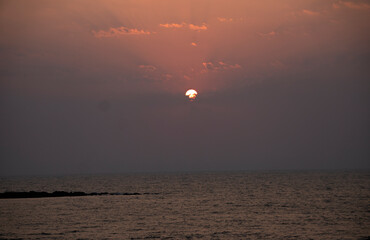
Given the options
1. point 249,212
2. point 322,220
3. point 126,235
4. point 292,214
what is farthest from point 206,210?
point 126,235

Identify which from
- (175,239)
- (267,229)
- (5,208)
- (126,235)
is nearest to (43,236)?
(126,235)

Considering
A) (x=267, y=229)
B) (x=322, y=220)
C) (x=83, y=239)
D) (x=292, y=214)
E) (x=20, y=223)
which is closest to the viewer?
(x=83, y=239)

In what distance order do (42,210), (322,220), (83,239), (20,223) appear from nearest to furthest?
(83,239), (20,223), (322,220), (42,210)

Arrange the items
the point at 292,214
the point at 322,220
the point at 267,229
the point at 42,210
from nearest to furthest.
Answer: the point at 267,229, the point at 322,220, the point at 292,214, the point at 42,210

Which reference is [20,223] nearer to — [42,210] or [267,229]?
[42,210]

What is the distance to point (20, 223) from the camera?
50.3 m

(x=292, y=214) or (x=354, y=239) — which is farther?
(x=292, y=214)

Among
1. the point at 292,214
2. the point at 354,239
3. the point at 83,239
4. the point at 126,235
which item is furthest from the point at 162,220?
the point at 354,239

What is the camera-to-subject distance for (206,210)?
65.1m

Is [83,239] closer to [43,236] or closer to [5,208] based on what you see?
[43,236]

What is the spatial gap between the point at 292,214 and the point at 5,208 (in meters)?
42.3

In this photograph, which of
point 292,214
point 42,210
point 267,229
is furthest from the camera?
point 42,210

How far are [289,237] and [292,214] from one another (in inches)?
Result: 748

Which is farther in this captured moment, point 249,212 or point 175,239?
point 249,212
